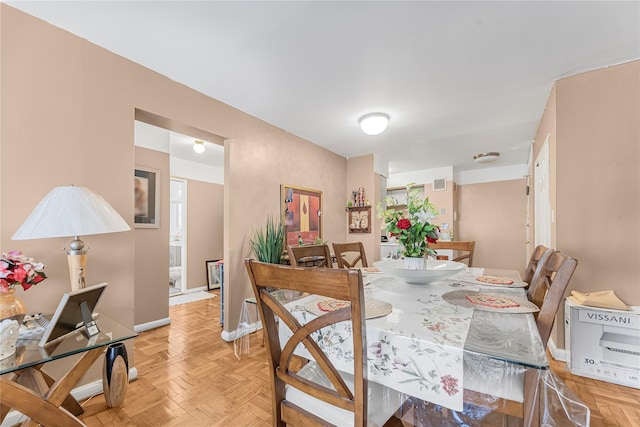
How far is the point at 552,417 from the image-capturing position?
81cm

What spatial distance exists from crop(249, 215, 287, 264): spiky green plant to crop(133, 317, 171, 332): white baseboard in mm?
1290

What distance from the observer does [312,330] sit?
815 millimetres

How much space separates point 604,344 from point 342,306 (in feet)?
6.88

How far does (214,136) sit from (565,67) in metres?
2.85

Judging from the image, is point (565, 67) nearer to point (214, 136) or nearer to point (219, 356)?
point (214, 136)

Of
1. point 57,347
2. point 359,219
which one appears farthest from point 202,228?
point 57,347

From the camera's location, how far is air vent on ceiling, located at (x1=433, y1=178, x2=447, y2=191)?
5390 mm

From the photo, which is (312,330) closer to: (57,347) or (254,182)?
(57,347)

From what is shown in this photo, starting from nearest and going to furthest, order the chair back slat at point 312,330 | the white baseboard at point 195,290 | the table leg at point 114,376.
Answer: the chair back slat at point 312,330
the table leg at point 114,376
the white baseboard at point 195,290

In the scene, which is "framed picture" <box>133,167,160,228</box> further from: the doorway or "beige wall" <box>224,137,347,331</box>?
the doorway

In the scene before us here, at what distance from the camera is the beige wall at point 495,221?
203 inches

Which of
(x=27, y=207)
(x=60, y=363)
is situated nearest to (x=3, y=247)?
(x=27, y=207)

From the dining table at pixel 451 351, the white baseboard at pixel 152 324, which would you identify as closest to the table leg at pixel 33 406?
the dining table at pixel 451 351

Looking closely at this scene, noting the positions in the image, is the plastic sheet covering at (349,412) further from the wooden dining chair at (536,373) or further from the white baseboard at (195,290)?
the white baseboard at (195,290)
